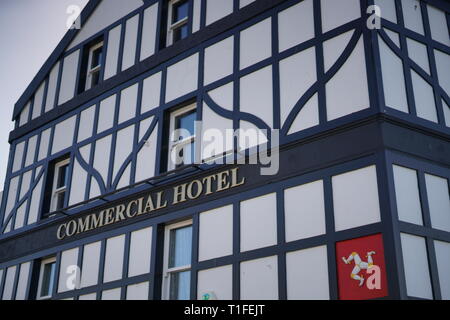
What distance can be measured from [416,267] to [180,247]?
4388 millimetres

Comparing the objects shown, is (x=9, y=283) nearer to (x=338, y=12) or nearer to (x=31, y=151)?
(x=31, y=151)

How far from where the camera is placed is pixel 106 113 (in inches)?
563

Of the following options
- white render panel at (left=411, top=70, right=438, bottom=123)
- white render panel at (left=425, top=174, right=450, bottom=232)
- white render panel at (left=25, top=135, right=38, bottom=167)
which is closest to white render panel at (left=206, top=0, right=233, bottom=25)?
white render panel at (left=411, top=70, right=438, bottom=123)

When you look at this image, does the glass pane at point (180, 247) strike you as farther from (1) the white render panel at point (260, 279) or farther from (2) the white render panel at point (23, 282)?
(2) the white render panel at point (23, 282)

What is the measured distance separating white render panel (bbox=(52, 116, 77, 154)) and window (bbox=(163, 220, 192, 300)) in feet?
14.0

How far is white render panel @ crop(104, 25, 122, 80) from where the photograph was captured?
14.8 m

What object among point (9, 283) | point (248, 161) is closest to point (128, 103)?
point (248, 161)

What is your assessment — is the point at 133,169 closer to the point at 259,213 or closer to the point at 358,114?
the point at 259,213

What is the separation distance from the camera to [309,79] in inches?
412

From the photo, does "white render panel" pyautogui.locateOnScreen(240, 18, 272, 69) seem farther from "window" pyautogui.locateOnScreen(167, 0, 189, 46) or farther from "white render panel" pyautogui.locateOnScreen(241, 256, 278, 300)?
"white render panel" pyautogui.locateOnScreen(241, 256, 278, 300)

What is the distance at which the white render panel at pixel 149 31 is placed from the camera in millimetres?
13961
